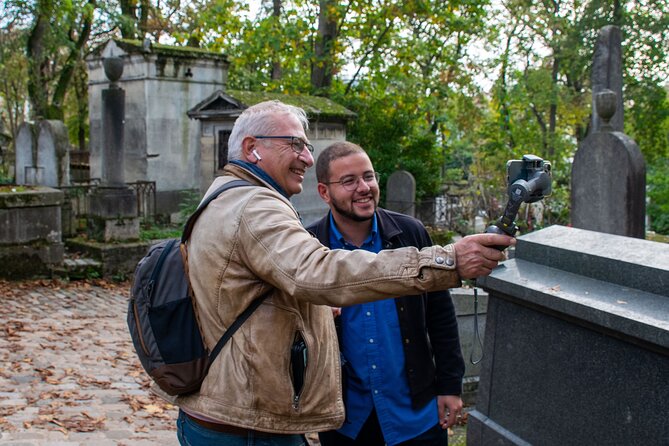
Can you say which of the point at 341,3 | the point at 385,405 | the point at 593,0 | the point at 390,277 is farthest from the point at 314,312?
the point at 593,0

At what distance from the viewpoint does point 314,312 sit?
2.64m

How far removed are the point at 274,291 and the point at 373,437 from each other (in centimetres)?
117

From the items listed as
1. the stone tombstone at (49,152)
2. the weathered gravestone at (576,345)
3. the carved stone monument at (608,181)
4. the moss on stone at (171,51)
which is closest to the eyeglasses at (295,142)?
the weathered gravestone at (576,345)

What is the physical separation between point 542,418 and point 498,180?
17013 mm

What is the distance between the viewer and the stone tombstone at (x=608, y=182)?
974 centimetres

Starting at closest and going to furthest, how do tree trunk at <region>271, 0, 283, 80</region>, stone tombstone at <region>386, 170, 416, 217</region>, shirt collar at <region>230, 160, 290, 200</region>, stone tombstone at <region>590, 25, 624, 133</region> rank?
shirt collar at <region>230, 160, 290, 200</region> → stone tombstone at <region>590, 25, 624, 133</region> → stone tombstone at <region>386, 170, 416, 217</region> → tree trunk at <region>271, 0, 283, 80</region>

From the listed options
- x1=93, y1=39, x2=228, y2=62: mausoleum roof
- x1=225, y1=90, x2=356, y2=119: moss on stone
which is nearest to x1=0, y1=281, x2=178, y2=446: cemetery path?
x1=225, y1=90, x2=356, y2=119: moss on stone

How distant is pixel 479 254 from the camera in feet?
7.51

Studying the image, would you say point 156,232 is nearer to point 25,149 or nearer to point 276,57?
point 25,149

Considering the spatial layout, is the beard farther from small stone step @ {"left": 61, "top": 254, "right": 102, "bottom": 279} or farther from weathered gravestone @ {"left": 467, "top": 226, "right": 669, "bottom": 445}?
small stone step @ {"left": 61, "top": 254, "right": 102, "bottom": 279}

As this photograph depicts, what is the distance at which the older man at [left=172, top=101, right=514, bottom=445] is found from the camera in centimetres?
232

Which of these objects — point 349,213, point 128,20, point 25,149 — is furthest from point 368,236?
point 128,20

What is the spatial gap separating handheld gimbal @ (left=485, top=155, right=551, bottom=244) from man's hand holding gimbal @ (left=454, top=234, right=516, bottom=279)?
28mm

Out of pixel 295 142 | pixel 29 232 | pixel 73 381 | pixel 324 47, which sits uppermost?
pixel 324 47
